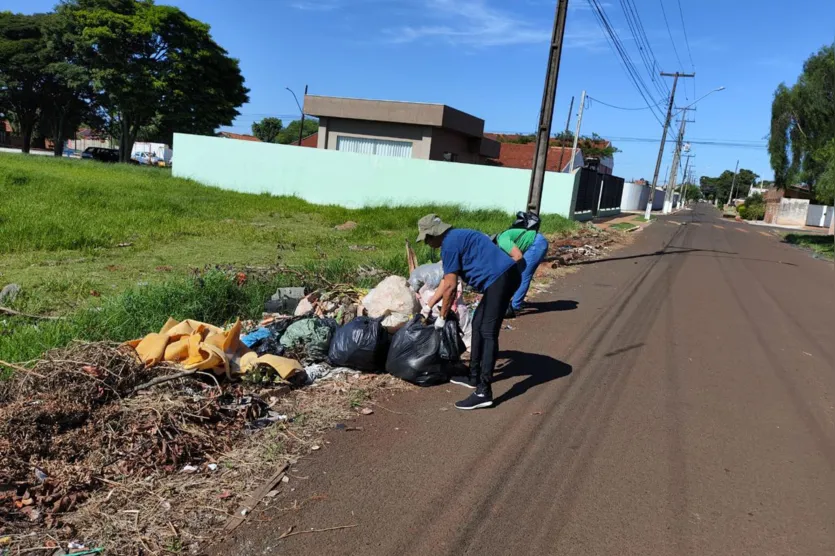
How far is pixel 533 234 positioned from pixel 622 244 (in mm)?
14391

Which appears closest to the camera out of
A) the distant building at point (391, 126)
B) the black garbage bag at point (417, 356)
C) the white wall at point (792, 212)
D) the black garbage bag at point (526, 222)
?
the black garbage bag at point (417, 356)

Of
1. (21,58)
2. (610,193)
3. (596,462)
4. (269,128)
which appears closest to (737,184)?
(269,128)

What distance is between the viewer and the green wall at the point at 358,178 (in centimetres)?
2347

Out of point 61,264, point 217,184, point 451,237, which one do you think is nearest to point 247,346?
point 451,237

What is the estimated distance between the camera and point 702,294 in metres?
11.8

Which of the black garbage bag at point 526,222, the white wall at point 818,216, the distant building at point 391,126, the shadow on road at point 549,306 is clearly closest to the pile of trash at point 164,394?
the black garbage bag at point 526,222

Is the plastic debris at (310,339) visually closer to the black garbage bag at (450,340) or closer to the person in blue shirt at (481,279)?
the black garbage bag at (450,340)

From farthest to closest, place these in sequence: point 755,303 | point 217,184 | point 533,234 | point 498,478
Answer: point 217,184
point 755,303
point 533,234
point 498,478

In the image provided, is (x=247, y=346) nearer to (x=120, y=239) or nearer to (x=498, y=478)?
(x=498, y=478)

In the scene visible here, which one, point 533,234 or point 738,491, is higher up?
point 533,234

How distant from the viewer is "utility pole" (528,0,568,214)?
12.1 meters

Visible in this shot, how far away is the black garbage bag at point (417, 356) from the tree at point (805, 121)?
29382 mm

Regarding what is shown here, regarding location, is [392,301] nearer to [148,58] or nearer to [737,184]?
[148,58]

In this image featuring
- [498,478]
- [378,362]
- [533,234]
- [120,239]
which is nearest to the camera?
[498,478]
